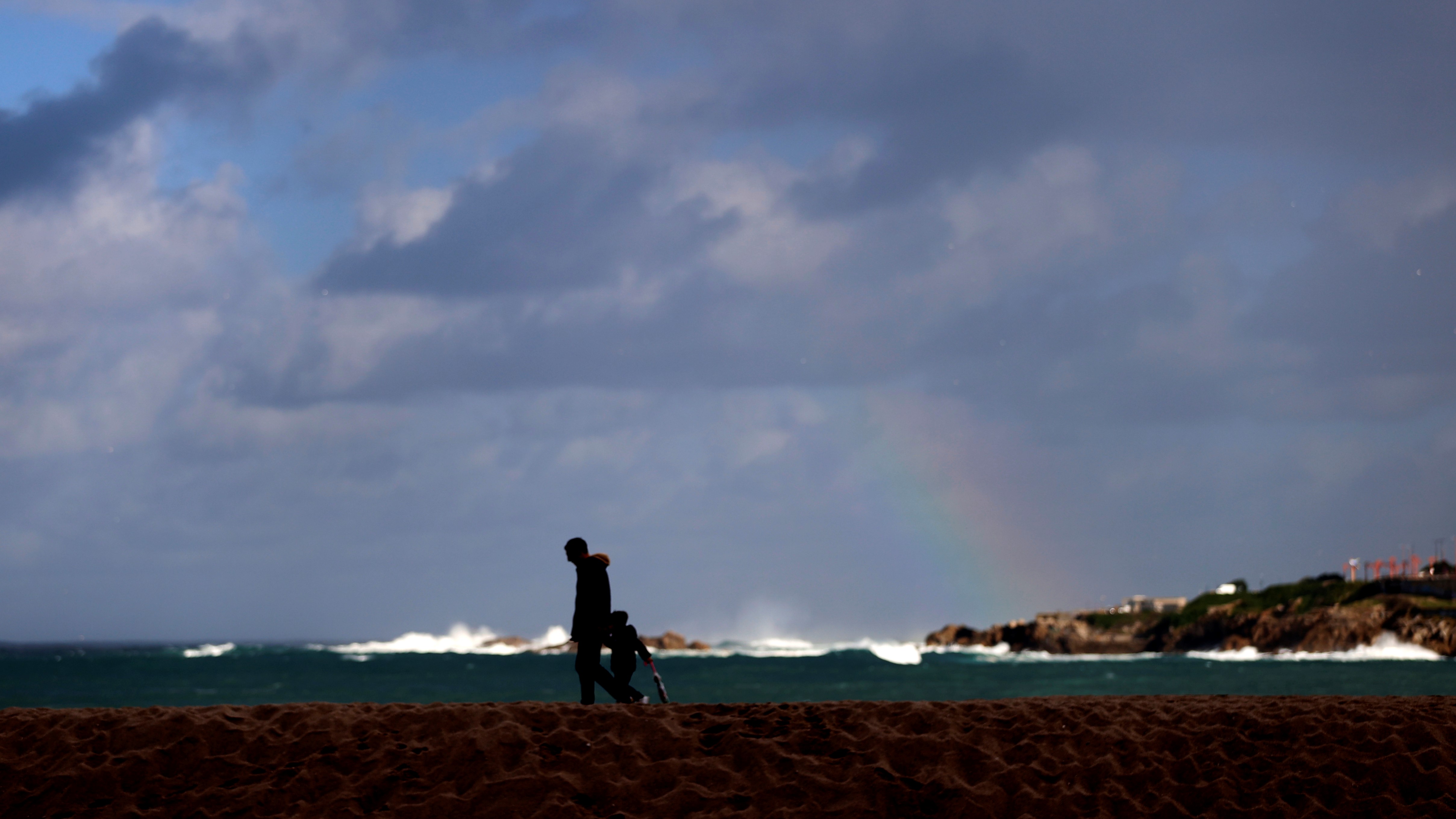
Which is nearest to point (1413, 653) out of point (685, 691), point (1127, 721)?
point (685, 691)

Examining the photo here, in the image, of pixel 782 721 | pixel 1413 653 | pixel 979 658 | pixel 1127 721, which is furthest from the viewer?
pixel 979 658

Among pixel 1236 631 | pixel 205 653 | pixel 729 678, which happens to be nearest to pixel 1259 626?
pixel 1236 631

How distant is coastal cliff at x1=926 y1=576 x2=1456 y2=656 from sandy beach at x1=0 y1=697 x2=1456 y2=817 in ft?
382

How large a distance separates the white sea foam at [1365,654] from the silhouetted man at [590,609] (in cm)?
10266

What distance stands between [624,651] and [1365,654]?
4894 inches

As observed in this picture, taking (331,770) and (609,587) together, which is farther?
(609,587)

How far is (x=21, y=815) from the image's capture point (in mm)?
10766

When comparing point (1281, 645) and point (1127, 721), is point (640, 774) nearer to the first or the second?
point (1127, 721)

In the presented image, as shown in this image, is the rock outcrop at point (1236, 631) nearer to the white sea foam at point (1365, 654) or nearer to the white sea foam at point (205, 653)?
the white sea foam at point (1365, 654)

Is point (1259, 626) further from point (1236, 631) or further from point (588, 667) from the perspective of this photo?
point (588, 667)

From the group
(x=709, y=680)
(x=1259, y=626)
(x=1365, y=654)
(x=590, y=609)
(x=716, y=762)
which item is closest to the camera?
(x=716, y=762)

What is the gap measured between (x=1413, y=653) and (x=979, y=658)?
41927 millimetres

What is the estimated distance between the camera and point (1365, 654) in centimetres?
11675

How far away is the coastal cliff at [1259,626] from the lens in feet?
393
